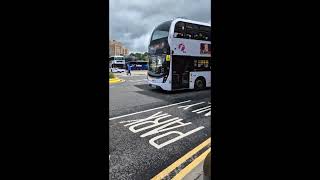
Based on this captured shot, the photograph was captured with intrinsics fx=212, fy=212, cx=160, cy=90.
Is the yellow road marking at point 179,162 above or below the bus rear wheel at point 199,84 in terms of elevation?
below

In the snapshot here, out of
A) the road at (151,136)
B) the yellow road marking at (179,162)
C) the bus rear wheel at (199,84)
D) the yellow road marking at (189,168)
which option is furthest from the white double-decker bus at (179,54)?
the yellow road marking at (189,168)

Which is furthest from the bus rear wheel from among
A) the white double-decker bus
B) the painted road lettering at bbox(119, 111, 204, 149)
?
the painted road lettering at bbox(119, 111, 204, 149)

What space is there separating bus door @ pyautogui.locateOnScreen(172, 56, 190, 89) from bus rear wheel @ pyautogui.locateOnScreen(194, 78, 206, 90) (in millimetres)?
663

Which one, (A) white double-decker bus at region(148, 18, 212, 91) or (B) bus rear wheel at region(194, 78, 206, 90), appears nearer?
(A) white double-decker bus at region(148, 18, 212, 91)

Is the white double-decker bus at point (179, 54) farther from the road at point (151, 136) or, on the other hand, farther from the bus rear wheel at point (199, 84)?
the road at point (151, 136)

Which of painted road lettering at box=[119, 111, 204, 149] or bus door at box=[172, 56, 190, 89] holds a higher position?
bus door at box=[172, 56, 190, 89]

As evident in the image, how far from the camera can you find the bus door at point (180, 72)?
10.2m

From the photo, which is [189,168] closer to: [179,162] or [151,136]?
[179,162]

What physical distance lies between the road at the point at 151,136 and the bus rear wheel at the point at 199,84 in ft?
12.2

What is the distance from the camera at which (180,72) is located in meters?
10.5

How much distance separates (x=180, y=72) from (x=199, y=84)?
62.4 inches

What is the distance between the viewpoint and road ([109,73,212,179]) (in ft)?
10.3

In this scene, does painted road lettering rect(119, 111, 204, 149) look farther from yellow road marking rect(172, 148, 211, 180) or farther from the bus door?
the bus door
